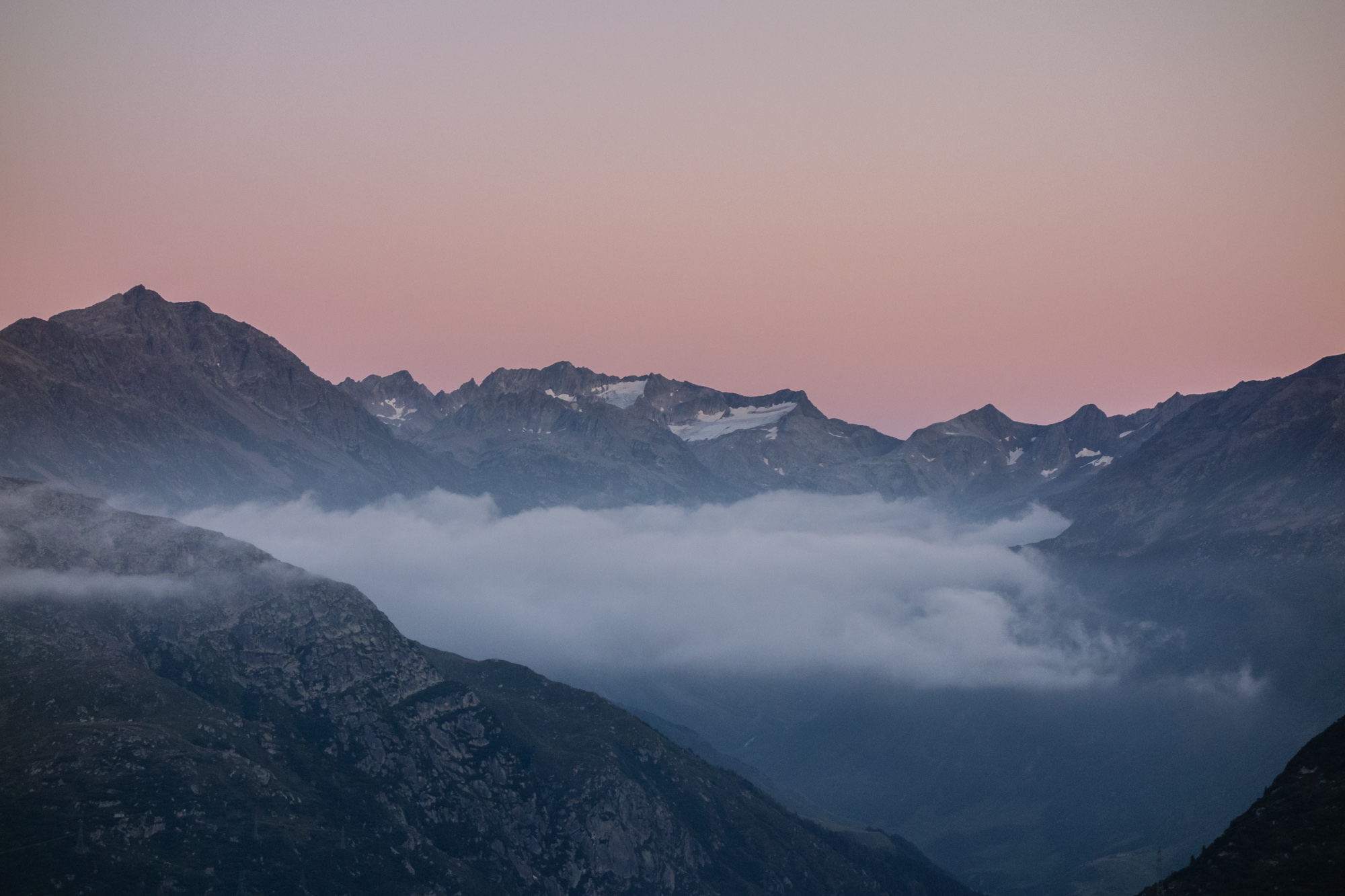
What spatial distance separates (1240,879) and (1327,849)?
13394 mm

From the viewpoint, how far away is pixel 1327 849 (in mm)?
194750

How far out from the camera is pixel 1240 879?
651 feet
